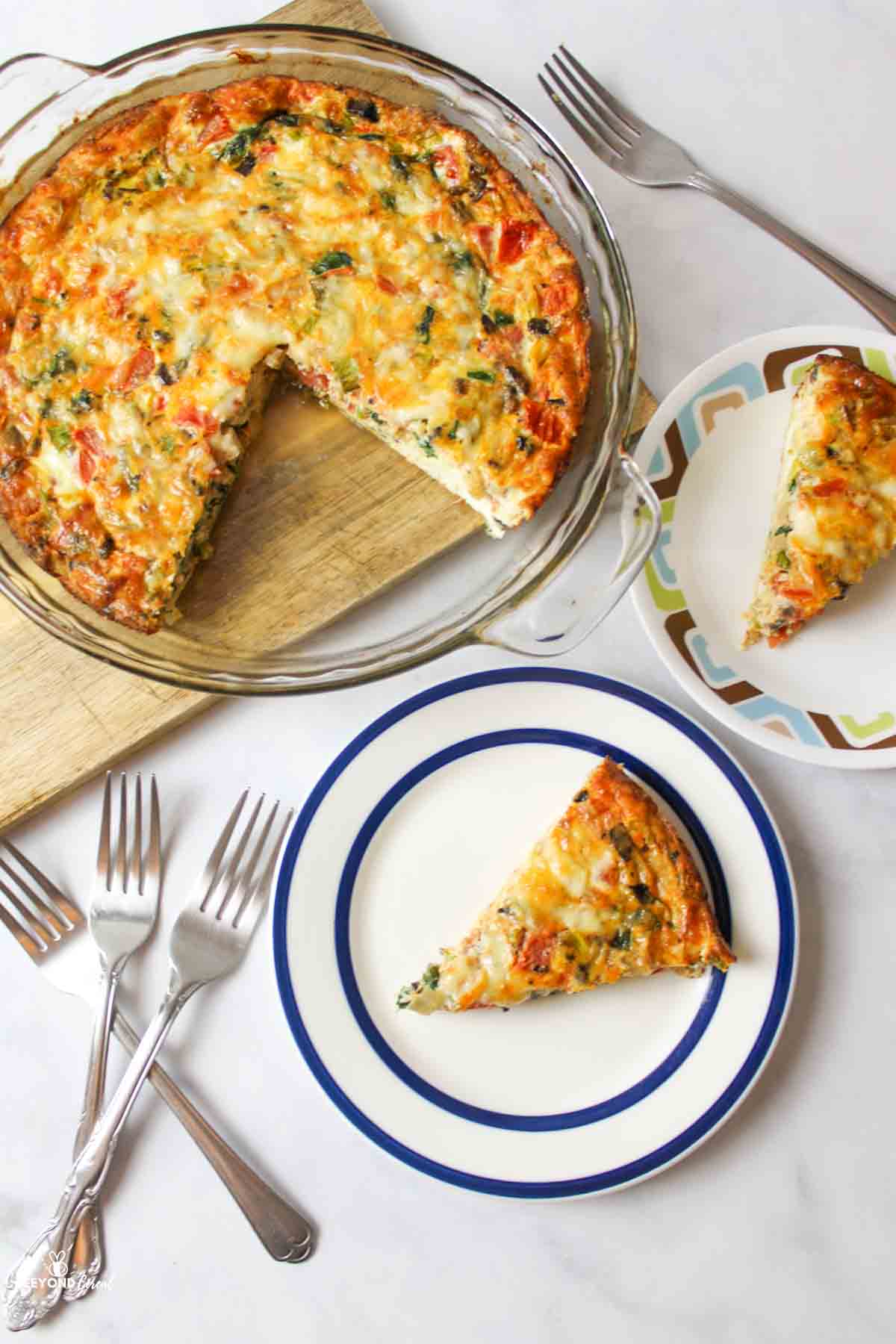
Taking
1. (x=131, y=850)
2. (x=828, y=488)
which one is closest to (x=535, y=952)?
(x=131, y=850)

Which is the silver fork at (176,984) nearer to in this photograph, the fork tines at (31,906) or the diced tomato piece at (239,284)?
the fork tines at (31,906)

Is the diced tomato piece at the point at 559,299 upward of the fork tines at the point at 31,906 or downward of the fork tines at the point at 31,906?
upward

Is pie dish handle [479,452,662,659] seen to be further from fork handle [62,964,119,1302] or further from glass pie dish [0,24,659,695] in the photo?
fork handle [62,964,119,1302]

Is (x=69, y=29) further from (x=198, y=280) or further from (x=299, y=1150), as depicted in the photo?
(x=299, y=1150)

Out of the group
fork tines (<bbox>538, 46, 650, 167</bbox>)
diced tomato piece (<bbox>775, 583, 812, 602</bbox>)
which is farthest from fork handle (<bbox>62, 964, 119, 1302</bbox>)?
fork tines (<bbox>538, 46, 650, 167</bbox>)

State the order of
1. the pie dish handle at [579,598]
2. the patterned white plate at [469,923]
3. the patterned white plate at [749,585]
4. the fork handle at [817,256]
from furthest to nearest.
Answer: the fork handle at [817,256]
the patterned white plate at [749,585]
the patterned white plate at [469,923]
the pie dish handle at [579,598]

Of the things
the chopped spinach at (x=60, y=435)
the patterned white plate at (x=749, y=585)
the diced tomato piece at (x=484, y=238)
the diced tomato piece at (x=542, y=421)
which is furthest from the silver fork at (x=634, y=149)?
the chopped spinach at (x=60, y=435)
